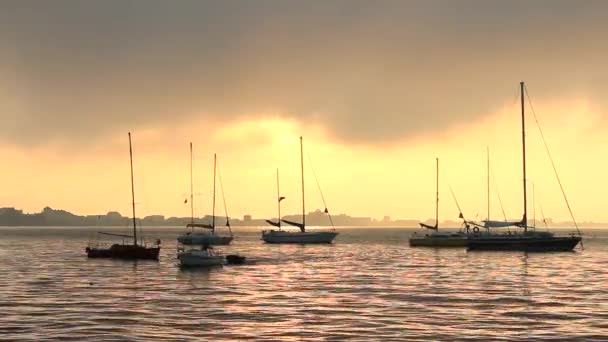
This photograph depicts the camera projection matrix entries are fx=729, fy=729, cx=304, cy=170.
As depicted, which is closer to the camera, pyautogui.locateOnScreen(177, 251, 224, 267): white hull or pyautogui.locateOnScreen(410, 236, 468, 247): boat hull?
pyautogui.locateOnScreen(177, 251, 224, 267): white hull

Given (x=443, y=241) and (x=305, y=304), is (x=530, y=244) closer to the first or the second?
(x=443, y=241)

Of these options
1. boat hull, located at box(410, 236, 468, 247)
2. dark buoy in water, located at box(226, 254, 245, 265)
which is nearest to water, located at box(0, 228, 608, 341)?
dark buoy in water, located at box(226, 254, 245, 265)

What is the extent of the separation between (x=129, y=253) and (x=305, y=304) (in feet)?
185

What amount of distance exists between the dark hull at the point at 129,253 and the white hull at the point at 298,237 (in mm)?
61143

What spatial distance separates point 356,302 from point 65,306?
18.8 meters

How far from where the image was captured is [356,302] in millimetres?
48531

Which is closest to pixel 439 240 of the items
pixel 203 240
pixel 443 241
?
pixel 443 241

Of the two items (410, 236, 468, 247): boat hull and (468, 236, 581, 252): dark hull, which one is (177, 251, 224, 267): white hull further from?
(410, 236, 468, 247): boat hull

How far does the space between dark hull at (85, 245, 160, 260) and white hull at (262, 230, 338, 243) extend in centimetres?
6114

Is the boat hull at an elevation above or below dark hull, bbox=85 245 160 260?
below

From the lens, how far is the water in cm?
3612

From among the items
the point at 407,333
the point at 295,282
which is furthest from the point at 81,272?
the point at 407,333

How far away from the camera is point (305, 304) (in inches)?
1876

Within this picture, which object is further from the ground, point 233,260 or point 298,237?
point 233,260
